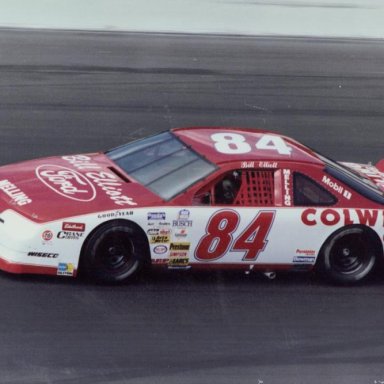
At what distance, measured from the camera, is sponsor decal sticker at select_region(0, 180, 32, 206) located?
8.20 m

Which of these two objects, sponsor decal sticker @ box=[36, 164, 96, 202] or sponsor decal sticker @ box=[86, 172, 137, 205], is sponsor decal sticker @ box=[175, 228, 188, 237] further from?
sponsor decal sticker @ box=[36, 164, 96, 202]

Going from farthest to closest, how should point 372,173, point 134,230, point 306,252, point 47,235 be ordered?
point 372,173 → point 306,252 → point 134,230 → point 47,235

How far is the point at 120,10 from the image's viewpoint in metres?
20.1

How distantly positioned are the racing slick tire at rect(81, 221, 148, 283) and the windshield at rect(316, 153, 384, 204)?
71.2 inches

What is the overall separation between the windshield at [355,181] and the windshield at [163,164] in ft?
3.67

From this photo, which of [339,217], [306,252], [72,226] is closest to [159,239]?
[72,226]

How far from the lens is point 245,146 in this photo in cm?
875

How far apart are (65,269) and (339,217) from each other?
92.0 inches

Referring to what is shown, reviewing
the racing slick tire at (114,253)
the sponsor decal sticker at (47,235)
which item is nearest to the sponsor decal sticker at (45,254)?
the sponsor decal sticker at (47,235)

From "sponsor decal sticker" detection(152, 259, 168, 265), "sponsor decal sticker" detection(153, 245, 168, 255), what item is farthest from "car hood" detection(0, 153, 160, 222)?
"sponsor decal sticker" detection(152, 259, 168, 265)

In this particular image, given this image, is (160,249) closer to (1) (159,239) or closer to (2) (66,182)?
(1) (159,239)

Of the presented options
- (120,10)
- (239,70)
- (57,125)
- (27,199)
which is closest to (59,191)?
(27,199)

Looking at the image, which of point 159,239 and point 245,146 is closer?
point 159,239

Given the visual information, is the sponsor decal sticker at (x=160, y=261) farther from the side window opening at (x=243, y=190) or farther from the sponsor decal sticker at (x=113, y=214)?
the side window opening at (x=243, y=190)
